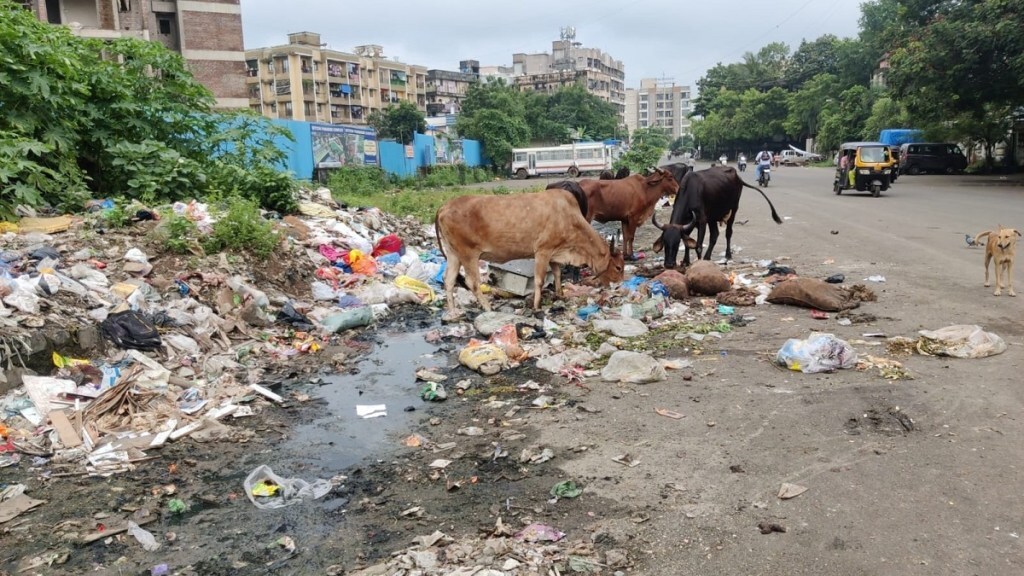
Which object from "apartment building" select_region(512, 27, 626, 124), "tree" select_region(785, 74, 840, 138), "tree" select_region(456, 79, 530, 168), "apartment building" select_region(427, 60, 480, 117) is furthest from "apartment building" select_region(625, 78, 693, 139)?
"tree" select_region(456, 79, 530, 168)

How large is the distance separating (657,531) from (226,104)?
40.5 m

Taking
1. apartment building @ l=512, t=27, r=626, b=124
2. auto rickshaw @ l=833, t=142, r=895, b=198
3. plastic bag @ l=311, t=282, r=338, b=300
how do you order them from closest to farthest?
plastic bag @ l=311, t=282, r=338, b=300, auto rickshaw @ l=833, t=142, r=895, b=198, apartment building @ l=512, t=27, r=626, b=124

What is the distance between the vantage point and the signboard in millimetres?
28281

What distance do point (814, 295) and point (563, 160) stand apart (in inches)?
1627

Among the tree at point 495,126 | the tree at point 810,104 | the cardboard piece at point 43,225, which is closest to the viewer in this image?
the cardboard piece at point 43,225

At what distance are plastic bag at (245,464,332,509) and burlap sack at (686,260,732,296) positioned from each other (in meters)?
5.77

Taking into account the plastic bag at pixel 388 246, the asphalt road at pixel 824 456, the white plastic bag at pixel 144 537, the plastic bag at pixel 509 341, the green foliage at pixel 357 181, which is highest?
the green foliage at pixel 357 181

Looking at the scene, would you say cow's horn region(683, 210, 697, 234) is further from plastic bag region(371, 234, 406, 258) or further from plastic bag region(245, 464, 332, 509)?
plastic bag region(245, 464, 332, 509)

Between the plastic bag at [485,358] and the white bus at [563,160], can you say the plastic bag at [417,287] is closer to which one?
the plastic bag at [485,358]

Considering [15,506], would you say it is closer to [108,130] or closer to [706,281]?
[706,281]

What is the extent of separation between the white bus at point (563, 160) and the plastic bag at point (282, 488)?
44.3m

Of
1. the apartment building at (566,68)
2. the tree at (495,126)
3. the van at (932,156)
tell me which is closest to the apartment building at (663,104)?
the apartment building at (566,68)

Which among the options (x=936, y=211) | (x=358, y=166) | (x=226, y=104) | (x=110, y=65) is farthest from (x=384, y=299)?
(x=226, y=104)

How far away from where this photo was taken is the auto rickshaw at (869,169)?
2269 centimetres
